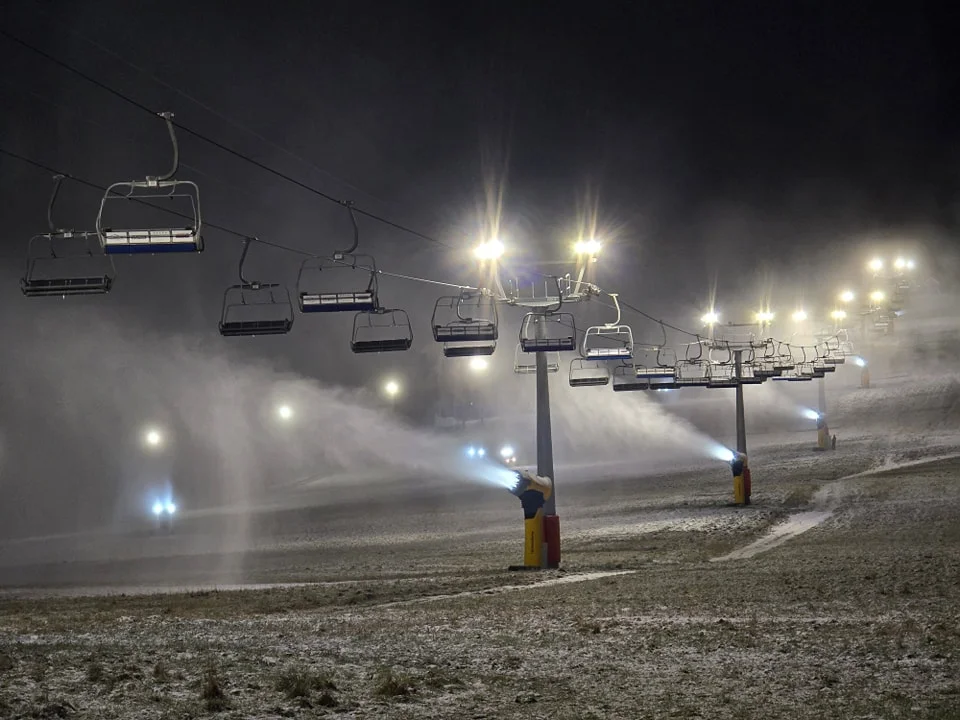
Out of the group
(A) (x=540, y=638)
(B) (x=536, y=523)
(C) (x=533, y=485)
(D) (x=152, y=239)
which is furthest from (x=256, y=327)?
(B) (x=536, y=523)

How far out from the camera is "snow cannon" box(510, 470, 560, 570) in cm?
2692

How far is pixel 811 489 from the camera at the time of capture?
47406 millimetres

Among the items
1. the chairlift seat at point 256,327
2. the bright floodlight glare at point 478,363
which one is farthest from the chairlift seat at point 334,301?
the bright floodlight glare at point 478,363

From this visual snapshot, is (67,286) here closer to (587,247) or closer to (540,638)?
(540,638)

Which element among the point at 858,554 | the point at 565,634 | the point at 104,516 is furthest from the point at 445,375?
the point at 565,634

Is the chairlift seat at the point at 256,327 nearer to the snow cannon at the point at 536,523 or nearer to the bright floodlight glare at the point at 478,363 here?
the snow cannon at the point at 536,523

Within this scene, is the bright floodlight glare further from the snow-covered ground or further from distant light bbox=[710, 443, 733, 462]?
distant light bbox=[710, 443, 733, 462]

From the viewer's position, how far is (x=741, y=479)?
42.6 meters

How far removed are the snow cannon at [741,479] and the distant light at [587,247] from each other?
19.8 m

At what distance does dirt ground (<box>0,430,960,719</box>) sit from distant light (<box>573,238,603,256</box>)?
8.07 m

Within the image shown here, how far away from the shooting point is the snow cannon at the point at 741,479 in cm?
4256

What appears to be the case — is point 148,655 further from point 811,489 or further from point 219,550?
point 811,489

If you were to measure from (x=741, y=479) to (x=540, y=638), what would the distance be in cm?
2944

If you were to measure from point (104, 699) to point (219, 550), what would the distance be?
31822 millimetres
